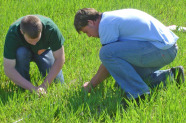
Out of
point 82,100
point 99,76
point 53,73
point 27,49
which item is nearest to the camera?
point 82,100

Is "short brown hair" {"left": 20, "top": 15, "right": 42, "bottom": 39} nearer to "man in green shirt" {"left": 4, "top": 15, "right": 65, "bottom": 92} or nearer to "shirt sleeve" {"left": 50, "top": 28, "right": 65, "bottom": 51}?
"man in green shirt" {"left": 4, "top": 15, "right": 65, "bottom": 92}

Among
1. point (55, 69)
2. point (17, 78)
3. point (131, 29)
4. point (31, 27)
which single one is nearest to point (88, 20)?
point (131, 29)

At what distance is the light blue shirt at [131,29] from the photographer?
109 inches

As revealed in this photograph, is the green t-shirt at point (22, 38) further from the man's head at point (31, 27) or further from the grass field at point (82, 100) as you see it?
the grass field at point (82, 100)

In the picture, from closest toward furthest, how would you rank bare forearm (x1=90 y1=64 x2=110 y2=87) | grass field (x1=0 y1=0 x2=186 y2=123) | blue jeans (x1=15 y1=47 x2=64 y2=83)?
1. grass field (x1=0 y1=0 x2=186 y2=123)
2. bare forearm (x1=90 y1=64 x2=110 y2=87)
3. blue jeans (x1=15 y1=47 x2=64 y2=83)

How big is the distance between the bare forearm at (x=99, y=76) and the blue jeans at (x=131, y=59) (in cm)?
9

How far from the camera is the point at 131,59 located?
114 inches

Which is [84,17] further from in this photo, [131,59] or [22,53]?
[22,53]

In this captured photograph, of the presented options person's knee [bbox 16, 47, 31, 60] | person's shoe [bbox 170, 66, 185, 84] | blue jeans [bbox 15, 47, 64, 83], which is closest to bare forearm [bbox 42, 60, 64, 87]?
blue jeans [bbox 15, 47, 64, 83]

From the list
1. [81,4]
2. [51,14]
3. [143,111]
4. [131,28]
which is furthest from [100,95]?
[81,4]

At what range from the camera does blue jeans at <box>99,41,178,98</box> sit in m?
2.84

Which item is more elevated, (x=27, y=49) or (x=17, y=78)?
(x=27, y=49)

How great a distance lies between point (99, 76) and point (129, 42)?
0.43 meters

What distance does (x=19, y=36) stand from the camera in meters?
3.06
